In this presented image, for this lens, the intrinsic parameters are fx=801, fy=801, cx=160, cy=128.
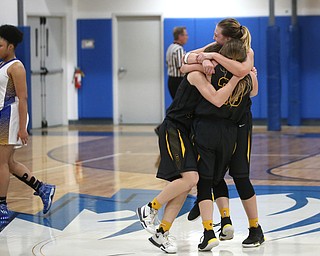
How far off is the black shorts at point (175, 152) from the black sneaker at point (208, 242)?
0.43 metres

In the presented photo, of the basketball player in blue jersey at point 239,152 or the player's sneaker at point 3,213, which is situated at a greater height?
the basketball player in blue jersey at point 239,152

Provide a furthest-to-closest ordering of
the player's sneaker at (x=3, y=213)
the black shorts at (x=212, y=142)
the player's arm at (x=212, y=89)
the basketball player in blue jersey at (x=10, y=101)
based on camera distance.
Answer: the player's sneaker at (x=3, y=213)
the basketball player in blue jersey at (x=10, y=101)
the black shorts at (x=212, y=142)
the player's arm at (x=212, y=89)

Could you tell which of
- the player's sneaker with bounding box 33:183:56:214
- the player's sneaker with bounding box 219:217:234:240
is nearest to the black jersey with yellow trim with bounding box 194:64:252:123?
the player's sneaker with bounding box 219:217:234:240

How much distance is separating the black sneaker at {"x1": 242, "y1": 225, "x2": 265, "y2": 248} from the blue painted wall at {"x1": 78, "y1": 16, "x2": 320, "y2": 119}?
35.9ft

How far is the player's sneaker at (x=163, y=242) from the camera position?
5328 mm

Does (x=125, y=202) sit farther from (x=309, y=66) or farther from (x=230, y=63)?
(x=309, y=66)

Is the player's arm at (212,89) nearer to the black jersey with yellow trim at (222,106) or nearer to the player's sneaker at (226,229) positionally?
the black jersey with yellow trim at (222,106)

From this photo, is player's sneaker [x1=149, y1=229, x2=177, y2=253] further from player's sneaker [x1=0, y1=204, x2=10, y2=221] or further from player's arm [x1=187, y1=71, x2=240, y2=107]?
player's sneaker [x1=0, y1=204, x2=10, y2=221]

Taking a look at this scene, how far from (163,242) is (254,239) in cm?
63

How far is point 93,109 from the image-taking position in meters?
17.2

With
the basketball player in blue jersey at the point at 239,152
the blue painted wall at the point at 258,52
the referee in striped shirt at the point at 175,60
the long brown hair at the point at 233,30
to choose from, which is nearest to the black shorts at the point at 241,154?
the basketball player in blue jersey at the point at 239,152

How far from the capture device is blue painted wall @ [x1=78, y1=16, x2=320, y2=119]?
16.1 m

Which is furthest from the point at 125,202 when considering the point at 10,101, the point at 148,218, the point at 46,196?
the point at 148,218

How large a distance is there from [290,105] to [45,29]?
17.1 ft
